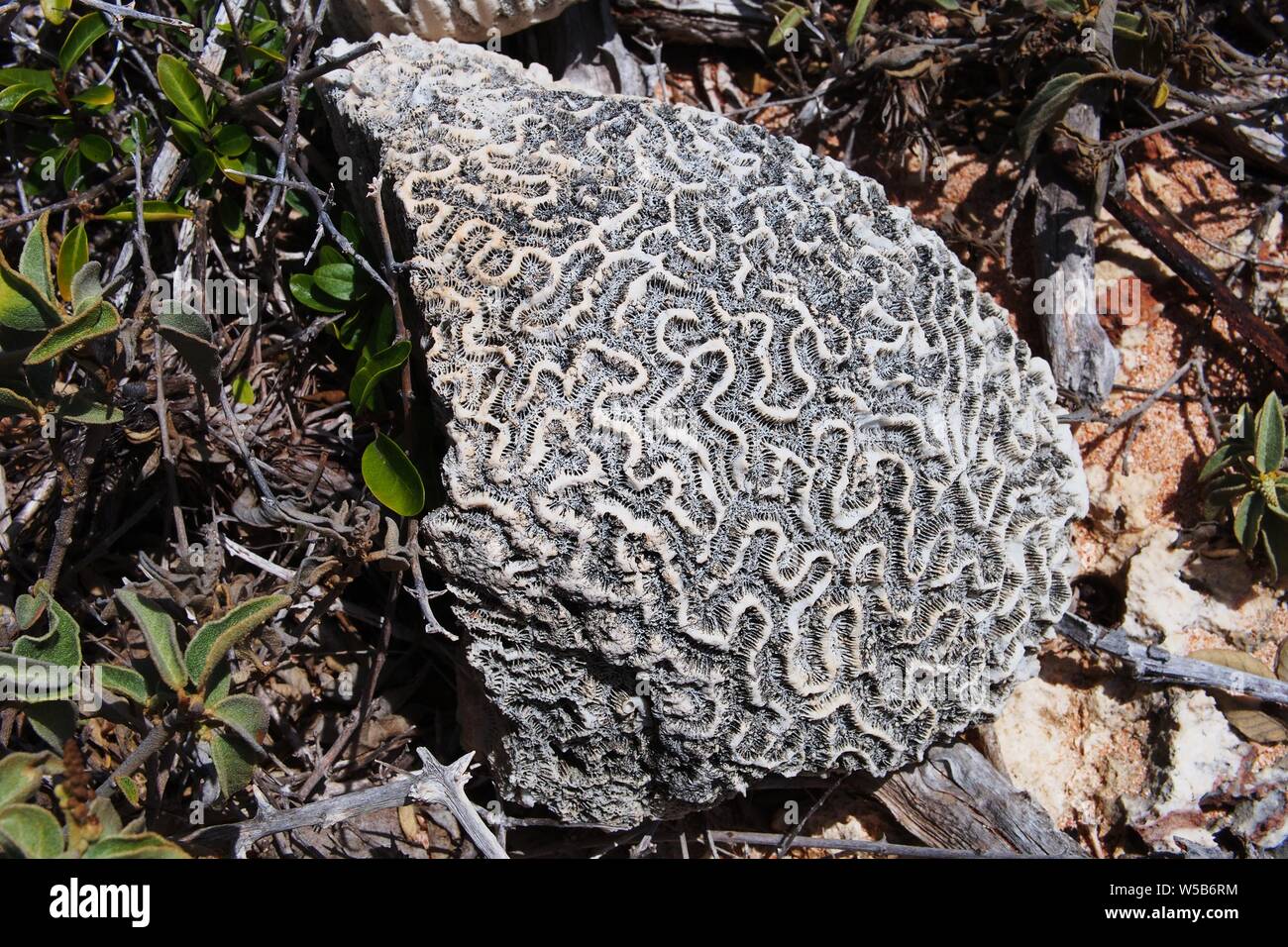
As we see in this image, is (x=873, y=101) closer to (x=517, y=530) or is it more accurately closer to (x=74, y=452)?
(x=517, y=530)

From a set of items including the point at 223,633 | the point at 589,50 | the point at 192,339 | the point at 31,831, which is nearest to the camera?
the point at 31,831

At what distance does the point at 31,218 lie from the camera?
2523 millimetres

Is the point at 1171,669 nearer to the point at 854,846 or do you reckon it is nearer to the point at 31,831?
the point at 854,846

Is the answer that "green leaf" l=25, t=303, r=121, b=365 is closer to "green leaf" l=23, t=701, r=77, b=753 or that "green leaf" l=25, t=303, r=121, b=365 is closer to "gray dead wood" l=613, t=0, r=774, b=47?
"green leaf" l=23, t=701, r=77, b=753

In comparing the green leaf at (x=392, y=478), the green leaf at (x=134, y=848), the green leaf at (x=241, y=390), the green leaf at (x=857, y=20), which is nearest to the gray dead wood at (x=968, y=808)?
the green leaf at (x=392, y=478)

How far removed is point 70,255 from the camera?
7.40ft

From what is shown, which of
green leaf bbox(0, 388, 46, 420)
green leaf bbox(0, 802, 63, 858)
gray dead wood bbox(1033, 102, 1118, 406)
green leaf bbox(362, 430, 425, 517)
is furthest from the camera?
gray dead wood bbox(1033, 102, 1118, 406)

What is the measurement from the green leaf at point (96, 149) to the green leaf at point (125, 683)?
4.64 ft

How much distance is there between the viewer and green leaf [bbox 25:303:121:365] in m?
1.80

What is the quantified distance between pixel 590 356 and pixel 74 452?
1.29 metres

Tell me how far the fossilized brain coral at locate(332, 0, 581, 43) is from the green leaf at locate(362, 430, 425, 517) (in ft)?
3.92

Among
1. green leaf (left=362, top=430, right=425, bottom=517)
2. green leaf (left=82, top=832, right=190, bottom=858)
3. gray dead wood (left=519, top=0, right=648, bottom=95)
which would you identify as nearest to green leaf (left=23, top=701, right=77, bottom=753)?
green leaf (left=82, top=832, right=190, bottom=858)

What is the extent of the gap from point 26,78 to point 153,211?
1.43ft

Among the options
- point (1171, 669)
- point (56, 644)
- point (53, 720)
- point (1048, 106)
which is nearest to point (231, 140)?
point (56, 644)
